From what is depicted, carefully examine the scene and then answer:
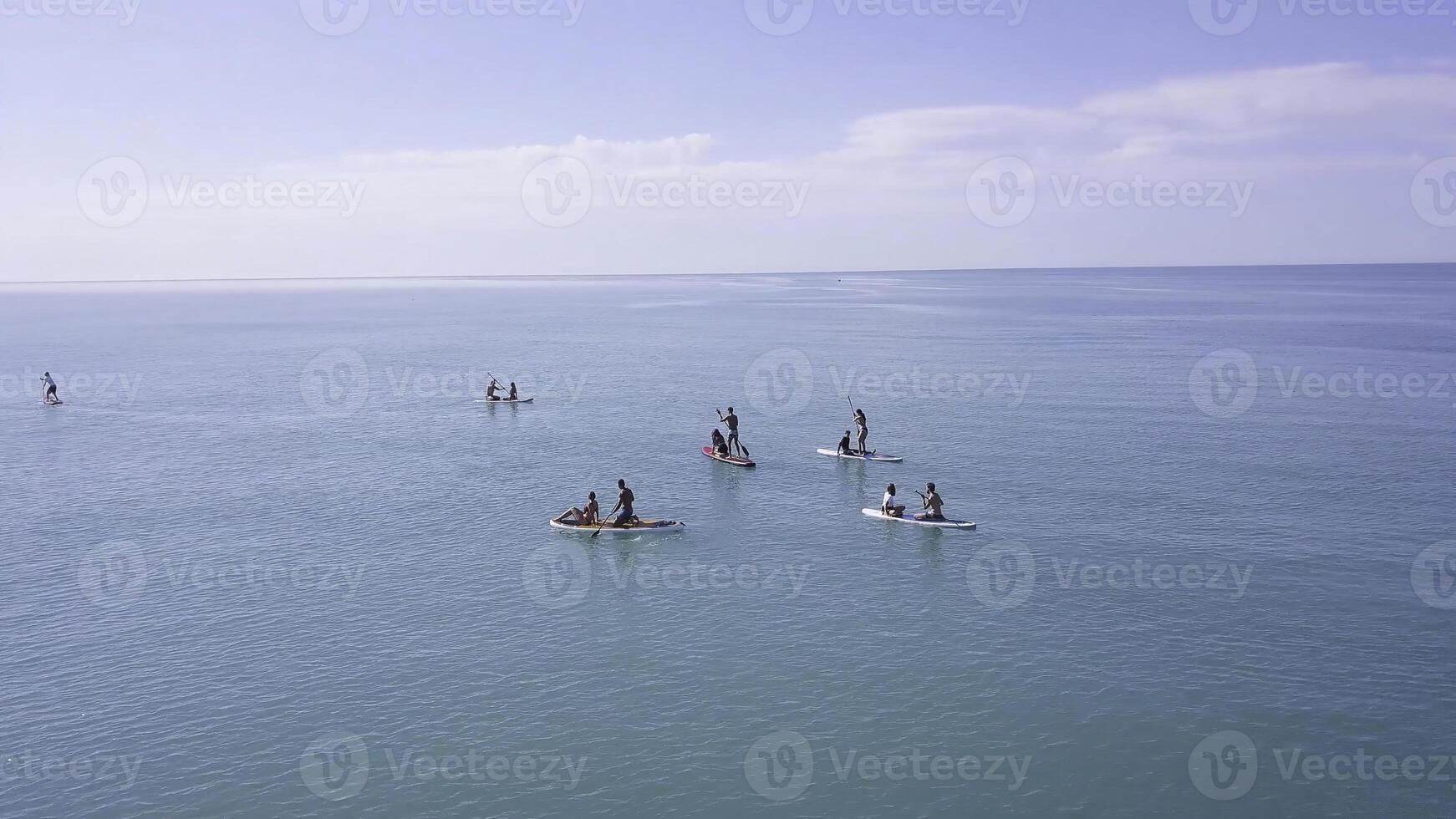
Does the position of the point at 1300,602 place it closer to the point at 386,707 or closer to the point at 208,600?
the point at 386,707

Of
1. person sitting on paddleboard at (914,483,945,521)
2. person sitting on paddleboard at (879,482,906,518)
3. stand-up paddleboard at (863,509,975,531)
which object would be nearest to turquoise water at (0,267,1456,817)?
stand-up paddleboard at (863,509,975,531)

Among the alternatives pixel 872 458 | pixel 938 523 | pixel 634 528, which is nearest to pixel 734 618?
pixel 634 528

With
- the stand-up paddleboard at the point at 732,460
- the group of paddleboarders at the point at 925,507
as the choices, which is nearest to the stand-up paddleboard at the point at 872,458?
the stand-up paddleboard at the point at 732,460

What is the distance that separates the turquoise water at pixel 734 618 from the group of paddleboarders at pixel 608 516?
762 millimetres

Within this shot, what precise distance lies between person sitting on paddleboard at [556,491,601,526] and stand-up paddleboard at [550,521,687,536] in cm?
15

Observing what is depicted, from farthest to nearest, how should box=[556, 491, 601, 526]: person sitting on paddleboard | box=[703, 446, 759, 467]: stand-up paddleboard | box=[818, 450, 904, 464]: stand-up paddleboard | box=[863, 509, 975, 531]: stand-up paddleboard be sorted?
box=[818, 450, 904, 464]: stand-up paddleboard, box=[703, 446, 759, 467]: stand-up paddleboard, box=[556, 491, 601, 526]: person sitting on paddleboard, box=[863, 509, 975, 531]: stand-up paddleboard

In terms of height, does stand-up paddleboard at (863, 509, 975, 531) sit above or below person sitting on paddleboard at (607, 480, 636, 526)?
below

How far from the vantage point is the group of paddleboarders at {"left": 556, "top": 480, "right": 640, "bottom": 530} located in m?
40.7

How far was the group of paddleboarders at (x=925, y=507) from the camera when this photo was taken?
40781 millimetres

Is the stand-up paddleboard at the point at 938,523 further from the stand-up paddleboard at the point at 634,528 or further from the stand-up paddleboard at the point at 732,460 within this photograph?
the stand-up paddleboard at the point at 732,460

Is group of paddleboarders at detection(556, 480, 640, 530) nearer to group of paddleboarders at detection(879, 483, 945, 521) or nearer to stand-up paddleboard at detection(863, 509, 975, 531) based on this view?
group of paddleboarders at detection(879, 483, 945, 521)

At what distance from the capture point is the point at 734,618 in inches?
1234

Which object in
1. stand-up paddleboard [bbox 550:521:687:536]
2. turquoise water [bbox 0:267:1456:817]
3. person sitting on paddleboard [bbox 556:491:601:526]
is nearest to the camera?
turquoise water [bbox 0:267:1456:817]

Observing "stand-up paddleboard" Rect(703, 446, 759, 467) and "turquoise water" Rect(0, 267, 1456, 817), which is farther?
"stand-up paddleboard" Rect(703, 446, 759, 467)
